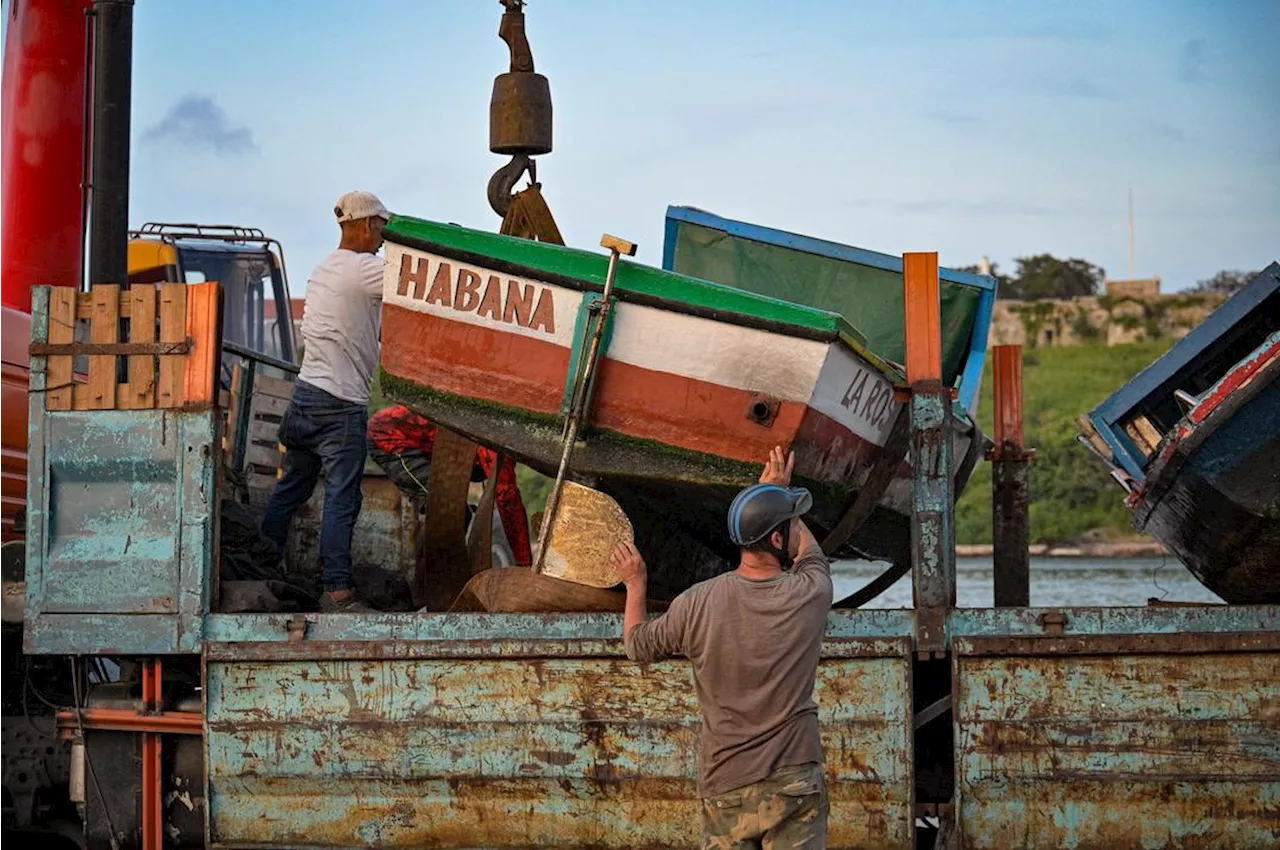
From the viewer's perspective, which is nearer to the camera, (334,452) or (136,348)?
(136,348)

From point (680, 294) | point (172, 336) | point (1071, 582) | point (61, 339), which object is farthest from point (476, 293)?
point (1071, 582)

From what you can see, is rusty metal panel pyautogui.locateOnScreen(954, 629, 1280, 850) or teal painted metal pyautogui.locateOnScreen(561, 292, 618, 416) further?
teal painted metal pyautogui.locateOnScreen(561, 292, 618, 416)

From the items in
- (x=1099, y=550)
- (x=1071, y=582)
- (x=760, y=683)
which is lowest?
(x=1071, y=582)

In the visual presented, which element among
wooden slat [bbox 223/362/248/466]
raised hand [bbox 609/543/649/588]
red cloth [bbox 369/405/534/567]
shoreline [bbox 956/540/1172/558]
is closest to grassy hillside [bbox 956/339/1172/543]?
shoreline [bbox 956/540/1172/558]

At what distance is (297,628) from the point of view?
18.0 ft

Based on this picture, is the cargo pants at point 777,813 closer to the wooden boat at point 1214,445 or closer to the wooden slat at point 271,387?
the wooden boat at point 1214,445

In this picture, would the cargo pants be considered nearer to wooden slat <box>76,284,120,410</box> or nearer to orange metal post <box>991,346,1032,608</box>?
wooden slat <box>76,284,120,410</box>

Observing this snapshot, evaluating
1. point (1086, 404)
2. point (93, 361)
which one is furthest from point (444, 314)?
point (1086, 404)

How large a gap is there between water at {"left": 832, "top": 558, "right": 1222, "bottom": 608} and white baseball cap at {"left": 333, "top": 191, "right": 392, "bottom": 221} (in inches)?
720

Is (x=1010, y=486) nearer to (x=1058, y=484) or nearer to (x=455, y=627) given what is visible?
(x=455, y=627)

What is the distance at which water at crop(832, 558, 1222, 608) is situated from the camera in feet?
90.5

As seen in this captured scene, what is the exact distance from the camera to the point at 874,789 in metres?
5.17

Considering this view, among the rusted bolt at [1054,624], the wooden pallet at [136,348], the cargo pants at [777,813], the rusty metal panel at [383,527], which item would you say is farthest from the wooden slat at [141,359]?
the rusted bolt at [1054,624]

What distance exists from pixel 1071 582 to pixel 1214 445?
91.0ft
